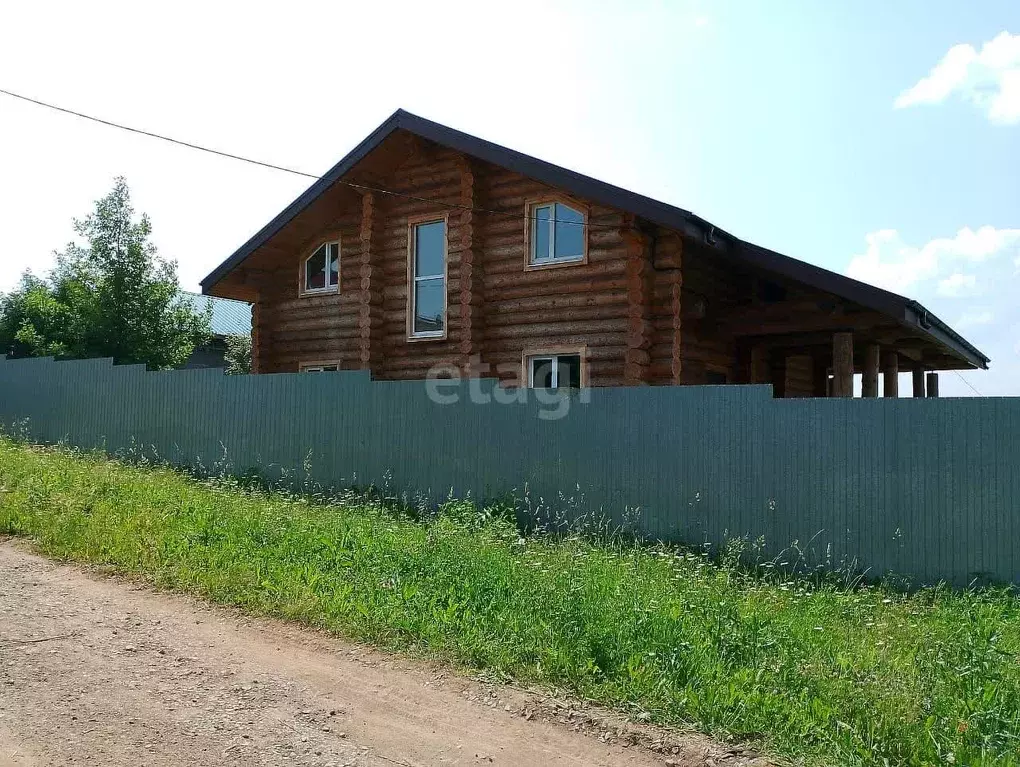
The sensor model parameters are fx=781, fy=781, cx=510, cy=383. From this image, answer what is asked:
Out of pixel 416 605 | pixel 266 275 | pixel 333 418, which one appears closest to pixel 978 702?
pixel 416 605

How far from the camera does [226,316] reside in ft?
117

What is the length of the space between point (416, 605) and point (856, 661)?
321 cm

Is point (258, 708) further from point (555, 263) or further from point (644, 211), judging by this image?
point (555, 263)

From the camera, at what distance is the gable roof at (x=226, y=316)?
33.5 meters

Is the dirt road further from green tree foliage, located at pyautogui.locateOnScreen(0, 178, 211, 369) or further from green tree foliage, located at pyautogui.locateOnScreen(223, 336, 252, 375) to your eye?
green tree foliage, located at pyautogui.locateOnScreen(223, 336, 252, 375)

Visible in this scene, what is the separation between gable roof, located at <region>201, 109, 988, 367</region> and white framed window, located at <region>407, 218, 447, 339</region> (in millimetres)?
1762

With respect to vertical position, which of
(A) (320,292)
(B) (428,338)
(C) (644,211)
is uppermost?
(C) (644,211)

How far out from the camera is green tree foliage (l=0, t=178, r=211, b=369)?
2178 centimetres

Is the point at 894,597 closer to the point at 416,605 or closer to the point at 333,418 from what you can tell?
the point at 416,605

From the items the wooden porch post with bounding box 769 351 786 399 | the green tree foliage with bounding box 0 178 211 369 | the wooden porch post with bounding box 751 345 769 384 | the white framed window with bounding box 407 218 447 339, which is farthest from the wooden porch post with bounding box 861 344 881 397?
the green tree foliage with bounding box 0 178 211 369

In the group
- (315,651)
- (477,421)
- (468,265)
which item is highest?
(468,265)

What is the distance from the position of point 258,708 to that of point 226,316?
33513 mm

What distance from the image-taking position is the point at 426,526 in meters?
9.61

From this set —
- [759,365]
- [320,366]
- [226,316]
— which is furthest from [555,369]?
[226,316]
